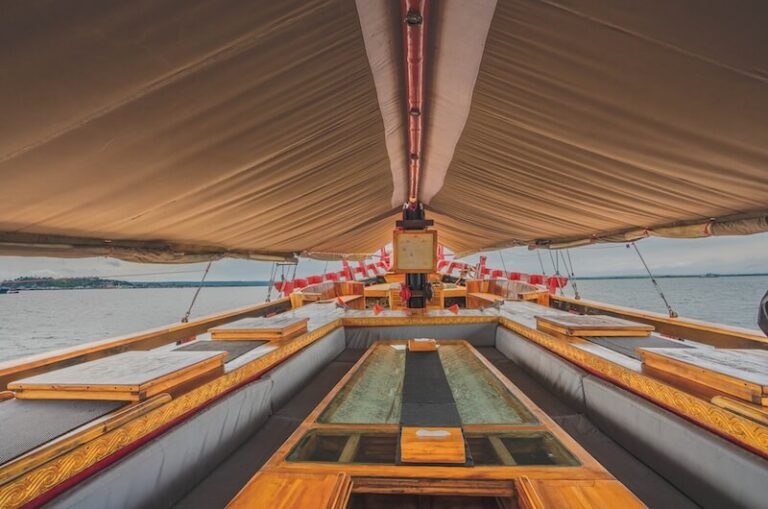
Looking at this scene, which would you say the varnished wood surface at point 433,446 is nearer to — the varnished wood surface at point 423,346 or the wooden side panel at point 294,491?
the wooden side panel at point 294,491

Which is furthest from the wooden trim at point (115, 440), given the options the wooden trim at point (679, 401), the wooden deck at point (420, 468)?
the wooden trim at point (679, 401)

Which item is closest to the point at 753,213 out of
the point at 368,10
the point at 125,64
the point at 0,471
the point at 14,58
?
the point at 368,10

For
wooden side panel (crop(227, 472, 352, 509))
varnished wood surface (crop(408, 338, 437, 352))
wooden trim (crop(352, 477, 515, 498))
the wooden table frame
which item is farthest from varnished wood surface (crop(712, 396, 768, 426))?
varnished wood surface (crop(408, 338, 437, 352))

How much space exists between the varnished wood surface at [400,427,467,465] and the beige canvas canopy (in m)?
1.55

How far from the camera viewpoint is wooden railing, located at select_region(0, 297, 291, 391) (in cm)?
183

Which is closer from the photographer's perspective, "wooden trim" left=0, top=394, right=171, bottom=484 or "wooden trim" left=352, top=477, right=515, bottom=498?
"wooden trim" left=0, top=394, right=171, bottom=484

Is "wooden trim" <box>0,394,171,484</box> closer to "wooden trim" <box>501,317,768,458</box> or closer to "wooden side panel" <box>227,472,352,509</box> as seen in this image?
"wooden side panel" <box>227,472,352,509</box>

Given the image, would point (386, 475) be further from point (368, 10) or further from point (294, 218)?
point (294, 218)

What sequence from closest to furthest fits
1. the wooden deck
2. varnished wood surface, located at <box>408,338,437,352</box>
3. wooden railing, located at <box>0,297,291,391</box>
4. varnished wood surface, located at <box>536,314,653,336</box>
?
the wooden deck
wooden railing, located at <box>0,297,291,391</box>
varnished wood surface, located at <box>536,314,653,336</box>
varnished wood surface, located at <box>408,338,437,352</box>

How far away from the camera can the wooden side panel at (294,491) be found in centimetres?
103

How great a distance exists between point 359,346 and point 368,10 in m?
3.44

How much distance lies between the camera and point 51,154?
3.58 ft

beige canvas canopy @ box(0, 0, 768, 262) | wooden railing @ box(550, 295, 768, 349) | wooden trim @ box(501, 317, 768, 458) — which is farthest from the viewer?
wooden railing @ box(550, 295, 768, 349)

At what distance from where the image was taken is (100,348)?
228cm
